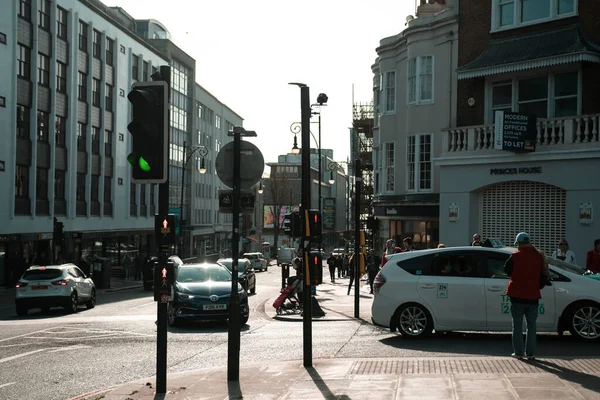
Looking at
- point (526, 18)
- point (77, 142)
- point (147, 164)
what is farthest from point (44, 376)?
point (77, 142)

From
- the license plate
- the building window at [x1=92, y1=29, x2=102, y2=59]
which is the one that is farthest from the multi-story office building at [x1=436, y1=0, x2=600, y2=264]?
the building window at [x1=92, y1=29, x2=102, y2=59]

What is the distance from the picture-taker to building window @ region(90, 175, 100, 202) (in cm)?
5446

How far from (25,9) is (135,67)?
815 inches

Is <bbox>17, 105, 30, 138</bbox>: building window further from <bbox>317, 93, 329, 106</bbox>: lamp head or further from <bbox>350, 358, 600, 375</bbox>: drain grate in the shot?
<bbox>350, 358, 600, 375</bbox>: drain grate

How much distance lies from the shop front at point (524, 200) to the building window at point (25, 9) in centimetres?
2612

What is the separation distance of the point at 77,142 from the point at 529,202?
33.7m

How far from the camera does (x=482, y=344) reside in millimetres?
13805

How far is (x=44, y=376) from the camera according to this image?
12.2 metres

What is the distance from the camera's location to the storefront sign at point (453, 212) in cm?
2688

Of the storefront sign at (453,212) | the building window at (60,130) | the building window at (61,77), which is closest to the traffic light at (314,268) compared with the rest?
the storefront sign at (453,212)

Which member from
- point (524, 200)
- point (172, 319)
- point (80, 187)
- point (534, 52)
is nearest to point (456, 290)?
point (172, 319)

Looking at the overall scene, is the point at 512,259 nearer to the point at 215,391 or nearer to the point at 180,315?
the point at 215,391

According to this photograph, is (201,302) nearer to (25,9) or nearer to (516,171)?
(516,171)

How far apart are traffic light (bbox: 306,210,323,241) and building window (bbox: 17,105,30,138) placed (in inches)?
1362
